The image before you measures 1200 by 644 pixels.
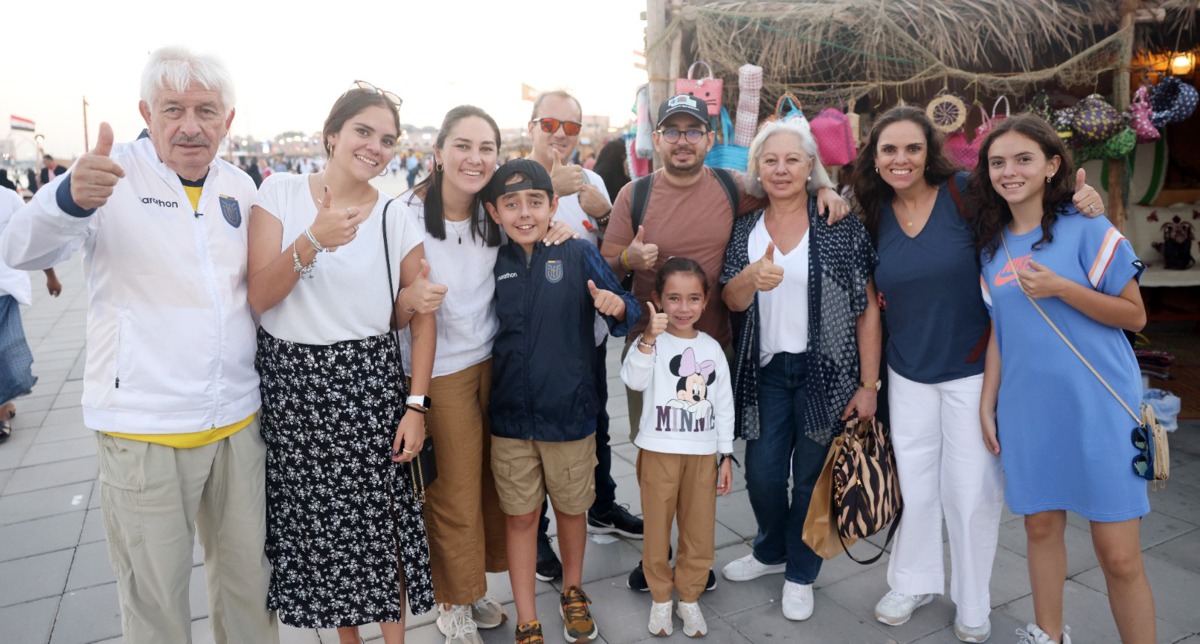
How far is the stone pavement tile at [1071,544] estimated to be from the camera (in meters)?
3.35

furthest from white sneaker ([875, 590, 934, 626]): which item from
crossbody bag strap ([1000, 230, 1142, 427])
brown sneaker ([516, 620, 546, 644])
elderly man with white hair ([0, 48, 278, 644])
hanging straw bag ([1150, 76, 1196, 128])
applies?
hanging straw bag ([1150, 76, 1196, 128])

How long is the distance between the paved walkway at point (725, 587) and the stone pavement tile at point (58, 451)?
1.00ft

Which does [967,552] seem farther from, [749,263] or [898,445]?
[749,263]

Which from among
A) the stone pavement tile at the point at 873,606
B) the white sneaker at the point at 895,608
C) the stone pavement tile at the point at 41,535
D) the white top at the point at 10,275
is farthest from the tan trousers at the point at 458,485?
the white top at the point at 10,275

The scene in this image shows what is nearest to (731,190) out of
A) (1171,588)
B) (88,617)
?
(1171,588)

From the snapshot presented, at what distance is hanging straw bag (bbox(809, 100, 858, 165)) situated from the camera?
15.7ft

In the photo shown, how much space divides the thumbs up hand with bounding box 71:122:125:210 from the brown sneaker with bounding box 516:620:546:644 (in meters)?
2.00

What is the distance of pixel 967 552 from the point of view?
111 inches

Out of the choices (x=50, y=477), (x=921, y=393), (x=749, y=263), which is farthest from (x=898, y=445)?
(x=50, y=477)

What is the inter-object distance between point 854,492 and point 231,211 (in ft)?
7.90

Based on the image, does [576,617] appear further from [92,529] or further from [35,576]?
[92,529]

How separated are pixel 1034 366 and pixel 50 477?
5521mm

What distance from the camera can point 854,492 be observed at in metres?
2.82

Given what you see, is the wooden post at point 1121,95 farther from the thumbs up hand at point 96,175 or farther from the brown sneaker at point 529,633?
the thumbs up hand at point 96,175
